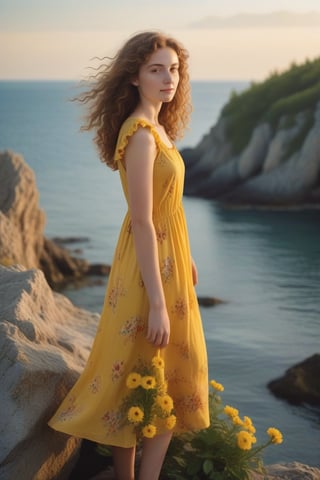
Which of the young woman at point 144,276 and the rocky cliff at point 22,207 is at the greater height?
the young woman at point 144,276

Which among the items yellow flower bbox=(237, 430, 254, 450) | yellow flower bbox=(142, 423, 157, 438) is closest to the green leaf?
yellow flower bbox=(237, 430, 254, 450)

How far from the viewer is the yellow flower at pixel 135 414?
397 centimetres

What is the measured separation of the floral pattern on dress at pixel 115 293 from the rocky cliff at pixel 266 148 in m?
18.7

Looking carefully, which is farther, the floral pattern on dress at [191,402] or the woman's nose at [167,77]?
the floral pattern on dress at [191,402]

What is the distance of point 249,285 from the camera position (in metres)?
15.3

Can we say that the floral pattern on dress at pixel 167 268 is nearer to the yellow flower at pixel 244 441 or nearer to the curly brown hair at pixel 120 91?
the curly brown hair at pixel 120 91

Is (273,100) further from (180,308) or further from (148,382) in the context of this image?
(148,382)

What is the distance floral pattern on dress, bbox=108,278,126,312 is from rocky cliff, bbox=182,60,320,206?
61.3ft

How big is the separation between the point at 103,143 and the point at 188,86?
0.55 m

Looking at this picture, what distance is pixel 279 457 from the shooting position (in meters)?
6.70

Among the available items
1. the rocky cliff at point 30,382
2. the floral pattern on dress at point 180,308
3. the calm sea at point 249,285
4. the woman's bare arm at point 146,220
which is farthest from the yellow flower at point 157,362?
the calm sea at point 249,285

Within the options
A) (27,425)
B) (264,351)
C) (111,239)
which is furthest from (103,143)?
(111,239)

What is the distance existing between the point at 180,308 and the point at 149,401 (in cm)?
46

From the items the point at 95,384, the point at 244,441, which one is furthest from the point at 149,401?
the point at 244,441
